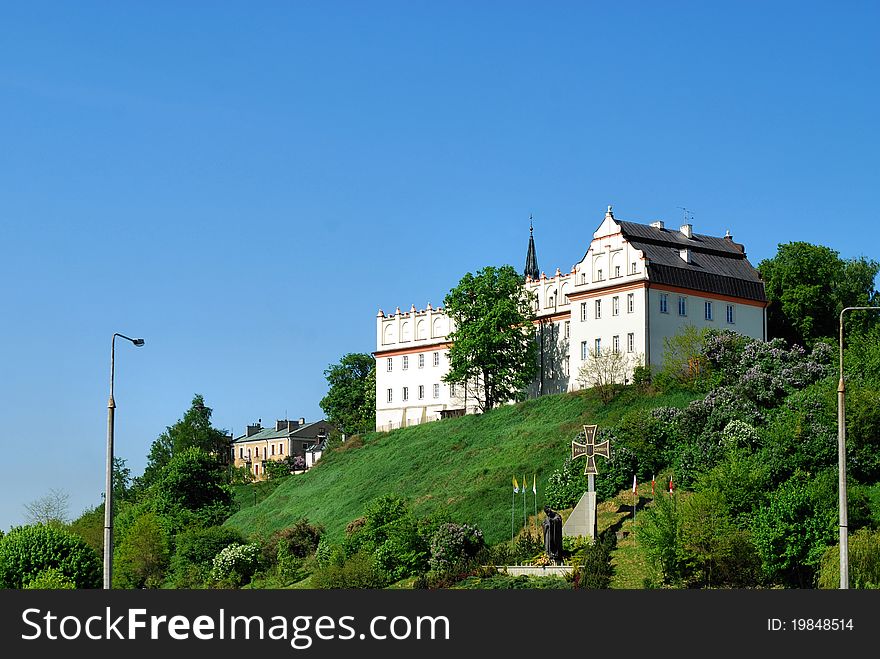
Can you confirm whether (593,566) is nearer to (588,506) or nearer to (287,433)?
(588,506)

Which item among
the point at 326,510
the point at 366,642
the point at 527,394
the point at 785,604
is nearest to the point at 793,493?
the point at 785,604

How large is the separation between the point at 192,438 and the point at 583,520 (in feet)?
314

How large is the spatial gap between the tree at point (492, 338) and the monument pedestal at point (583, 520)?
38687 mm

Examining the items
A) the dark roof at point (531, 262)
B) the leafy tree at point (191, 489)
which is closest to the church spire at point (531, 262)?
the dark roof at point (531, 262)

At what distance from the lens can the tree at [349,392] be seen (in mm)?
Result: 137250

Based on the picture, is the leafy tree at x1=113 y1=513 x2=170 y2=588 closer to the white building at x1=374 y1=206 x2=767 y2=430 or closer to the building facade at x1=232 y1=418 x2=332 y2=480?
the white building at x1=374 y1=206 x2=767 y2=430

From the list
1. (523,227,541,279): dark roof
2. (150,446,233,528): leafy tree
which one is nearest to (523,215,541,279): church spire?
(523,227,541,279): dark roof

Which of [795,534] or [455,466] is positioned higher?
[455,466]

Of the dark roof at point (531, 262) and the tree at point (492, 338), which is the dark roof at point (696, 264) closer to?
the tree at point (492, 338)

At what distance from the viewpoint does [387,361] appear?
11412 cm

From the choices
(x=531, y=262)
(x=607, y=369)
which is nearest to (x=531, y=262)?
(x=531, y=262)

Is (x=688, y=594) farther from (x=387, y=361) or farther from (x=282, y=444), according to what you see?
(x=282, y=444)

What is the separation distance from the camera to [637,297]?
8850cm

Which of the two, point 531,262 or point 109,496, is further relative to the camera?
point 531,262
